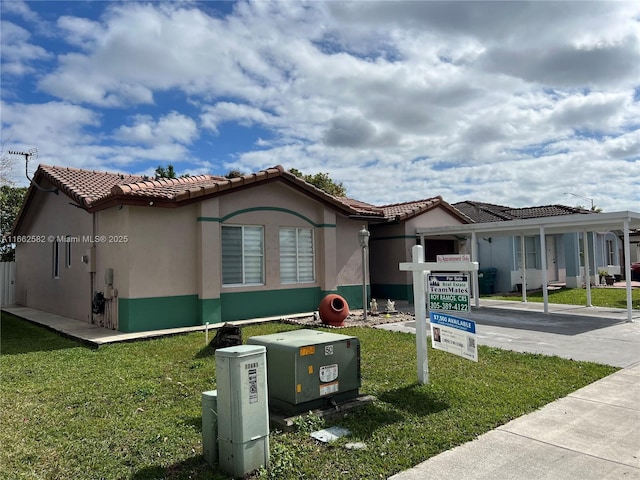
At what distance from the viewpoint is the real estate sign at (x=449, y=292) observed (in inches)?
238

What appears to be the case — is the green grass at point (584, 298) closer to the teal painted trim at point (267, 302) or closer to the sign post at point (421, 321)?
the teal painted trim at point (267, 302)

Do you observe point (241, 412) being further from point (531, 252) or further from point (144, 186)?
point (531, 252)

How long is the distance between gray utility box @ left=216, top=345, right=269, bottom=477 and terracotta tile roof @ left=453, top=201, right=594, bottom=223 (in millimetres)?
19927

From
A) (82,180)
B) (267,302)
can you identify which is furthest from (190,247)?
(82,180)

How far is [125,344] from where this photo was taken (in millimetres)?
9695

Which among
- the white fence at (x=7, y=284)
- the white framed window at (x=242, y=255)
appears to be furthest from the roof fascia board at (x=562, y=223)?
the white fence at (x=7, y=284)

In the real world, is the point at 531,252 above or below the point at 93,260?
above

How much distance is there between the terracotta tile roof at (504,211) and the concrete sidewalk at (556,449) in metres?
17.5

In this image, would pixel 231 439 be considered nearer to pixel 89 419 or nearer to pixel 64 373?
pixel 89 419

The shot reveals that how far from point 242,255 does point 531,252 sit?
54.0 ft

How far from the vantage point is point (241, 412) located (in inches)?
152

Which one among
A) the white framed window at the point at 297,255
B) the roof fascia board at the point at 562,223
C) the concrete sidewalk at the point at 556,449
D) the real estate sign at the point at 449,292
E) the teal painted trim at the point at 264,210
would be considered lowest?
the concrete sidewalk at the point at 556,449

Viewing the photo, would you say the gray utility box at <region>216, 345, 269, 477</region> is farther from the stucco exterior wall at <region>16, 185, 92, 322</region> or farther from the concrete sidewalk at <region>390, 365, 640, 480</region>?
the stucco exterior wall at <region>16, 185, 92, 322</region>

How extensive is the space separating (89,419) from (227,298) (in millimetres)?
7022
